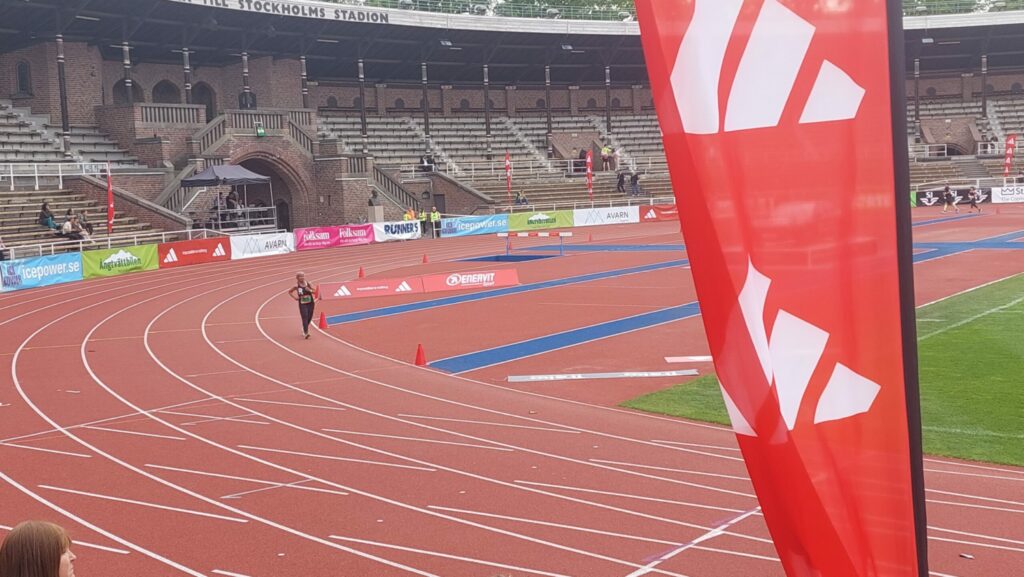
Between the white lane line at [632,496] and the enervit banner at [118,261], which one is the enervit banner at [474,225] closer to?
the enervit banner at [118,261]

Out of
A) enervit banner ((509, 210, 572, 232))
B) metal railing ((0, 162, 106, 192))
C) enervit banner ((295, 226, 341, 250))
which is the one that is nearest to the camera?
metal railing ((0, 162, 106, 192))

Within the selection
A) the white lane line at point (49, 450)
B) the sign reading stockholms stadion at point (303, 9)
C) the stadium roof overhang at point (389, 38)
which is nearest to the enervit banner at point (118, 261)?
the stadium roof overhang at point (389, 38)

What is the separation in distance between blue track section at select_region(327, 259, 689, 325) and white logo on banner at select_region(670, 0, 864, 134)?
70.2 feet

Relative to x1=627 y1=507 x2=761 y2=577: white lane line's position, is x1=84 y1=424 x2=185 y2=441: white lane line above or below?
above

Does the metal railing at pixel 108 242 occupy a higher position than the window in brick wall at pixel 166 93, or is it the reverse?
the window in brick wall at pixel 166 93

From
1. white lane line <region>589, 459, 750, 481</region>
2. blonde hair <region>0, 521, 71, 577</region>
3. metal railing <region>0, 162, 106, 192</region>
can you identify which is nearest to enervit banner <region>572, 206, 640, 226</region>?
metal railing <region>0, 162, 106, 192</region>

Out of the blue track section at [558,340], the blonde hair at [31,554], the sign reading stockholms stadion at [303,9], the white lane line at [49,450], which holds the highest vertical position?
the sign reading stockholms stadion at [303,9]

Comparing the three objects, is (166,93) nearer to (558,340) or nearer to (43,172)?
(43,172)

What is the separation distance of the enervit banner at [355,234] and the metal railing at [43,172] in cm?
1037

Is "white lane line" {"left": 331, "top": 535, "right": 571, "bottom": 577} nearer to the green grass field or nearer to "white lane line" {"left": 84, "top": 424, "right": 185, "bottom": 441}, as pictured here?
"white lane line" {"left": 84, "top": 424, "right": 185, "bottom": 441}

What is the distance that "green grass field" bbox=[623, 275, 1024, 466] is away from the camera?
11758mm

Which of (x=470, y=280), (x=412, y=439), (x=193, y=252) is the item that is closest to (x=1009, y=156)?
(x=470, y=280)

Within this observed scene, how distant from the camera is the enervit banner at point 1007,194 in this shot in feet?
200

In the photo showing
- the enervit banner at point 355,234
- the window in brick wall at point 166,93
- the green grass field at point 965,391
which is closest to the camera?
the green grass field at point 965,391
